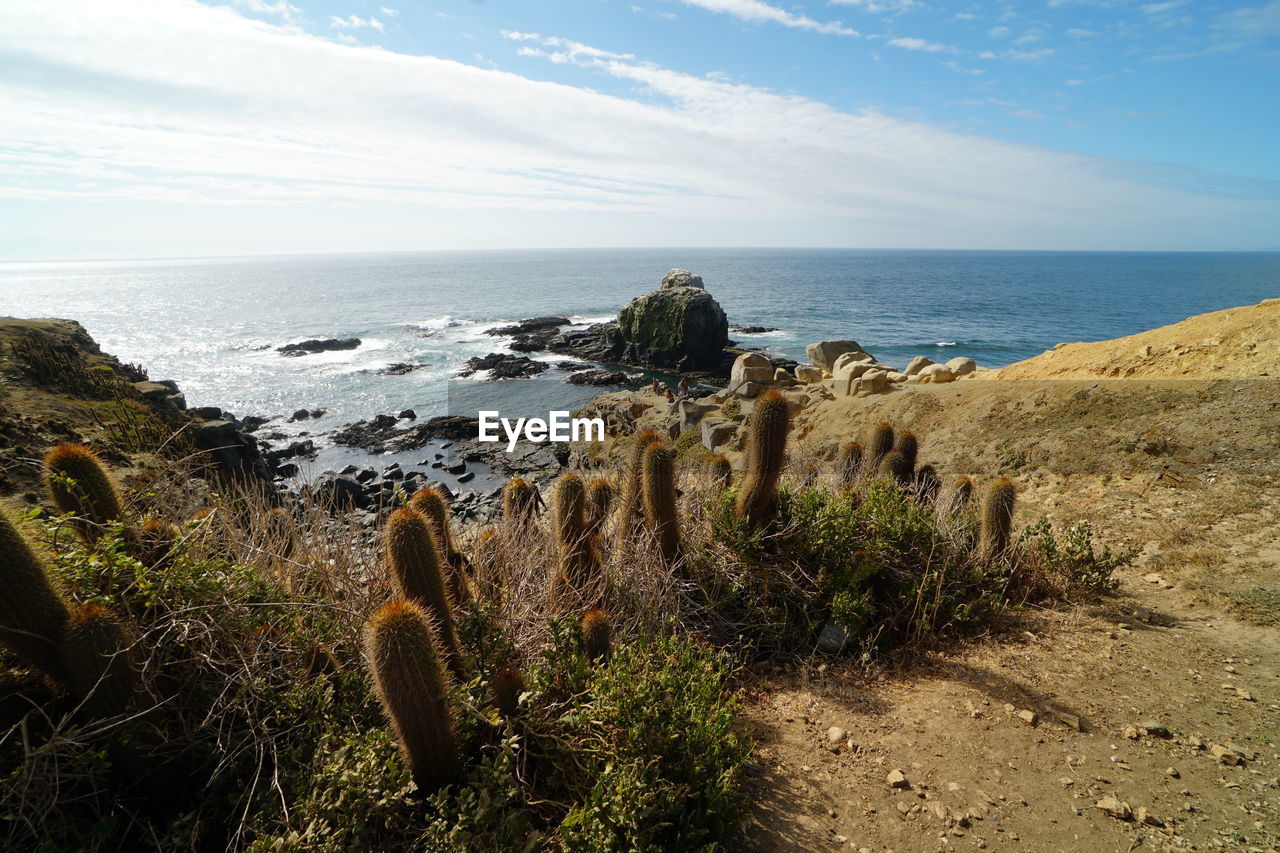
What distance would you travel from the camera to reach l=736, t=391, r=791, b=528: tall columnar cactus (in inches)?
218

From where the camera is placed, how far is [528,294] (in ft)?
343

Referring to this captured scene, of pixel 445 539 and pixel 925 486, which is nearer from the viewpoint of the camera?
pixel 445 539

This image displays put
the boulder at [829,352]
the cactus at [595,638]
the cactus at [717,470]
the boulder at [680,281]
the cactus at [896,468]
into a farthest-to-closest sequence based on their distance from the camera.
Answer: the boulder at [680,281]
the boulder at [829,352]
the cactus at [896,468]
the cactus at [717,470]
the cactus at [595,638]

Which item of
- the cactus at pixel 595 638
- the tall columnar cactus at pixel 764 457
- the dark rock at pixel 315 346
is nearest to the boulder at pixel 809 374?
the tall columnar cactus at pixel 764 457

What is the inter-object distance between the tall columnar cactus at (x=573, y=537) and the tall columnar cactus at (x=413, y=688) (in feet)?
6.41

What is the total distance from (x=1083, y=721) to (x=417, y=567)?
496 cm

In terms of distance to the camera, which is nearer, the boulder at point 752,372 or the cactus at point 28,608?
the cactus at point 28,608

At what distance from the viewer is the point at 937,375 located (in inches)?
836

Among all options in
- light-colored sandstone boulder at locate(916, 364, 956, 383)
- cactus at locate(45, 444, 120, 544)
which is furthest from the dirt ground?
light-colored sandstone boulder at locate(916, 364, 956, 383)

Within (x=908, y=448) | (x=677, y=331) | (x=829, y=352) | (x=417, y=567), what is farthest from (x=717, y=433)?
(x=677, y=331)

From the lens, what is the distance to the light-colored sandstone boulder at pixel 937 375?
21.1 meters

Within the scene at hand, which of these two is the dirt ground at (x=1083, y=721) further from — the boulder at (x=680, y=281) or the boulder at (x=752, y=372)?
the boulder at (x=680, y=281)

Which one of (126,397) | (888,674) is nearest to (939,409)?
(888,674)

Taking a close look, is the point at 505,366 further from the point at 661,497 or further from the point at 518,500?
the point at 661,497
